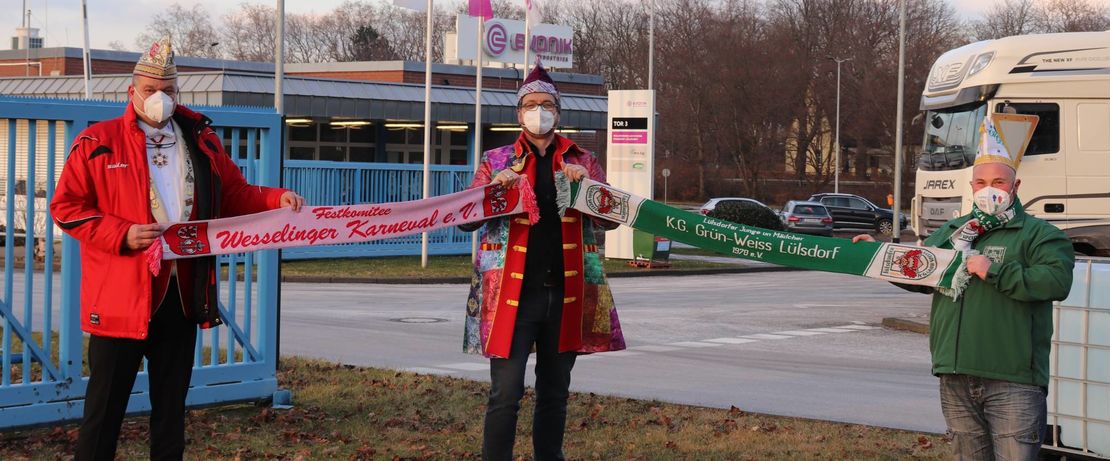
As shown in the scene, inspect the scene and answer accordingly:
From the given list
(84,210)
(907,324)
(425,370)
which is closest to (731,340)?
(907,324)

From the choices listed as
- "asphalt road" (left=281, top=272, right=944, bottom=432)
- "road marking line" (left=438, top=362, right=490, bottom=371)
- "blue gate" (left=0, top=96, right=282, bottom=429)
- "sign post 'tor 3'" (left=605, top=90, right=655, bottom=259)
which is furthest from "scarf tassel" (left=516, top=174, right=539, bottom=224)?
"sign post 'tor 3'" (left=605, top=90, right=655, bottom=259)

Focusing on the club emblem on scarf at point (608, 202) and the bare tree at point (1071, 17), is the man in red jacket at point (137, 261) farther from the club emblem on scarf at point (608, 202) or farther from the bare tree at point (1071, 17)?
the bare tree at point (1071, 17)

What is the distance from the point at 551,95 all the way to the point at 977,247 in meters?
2.06

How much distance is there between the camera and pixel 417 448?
7496 millimetres

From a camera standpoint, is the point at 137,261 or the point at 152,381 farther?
the point at 152,381

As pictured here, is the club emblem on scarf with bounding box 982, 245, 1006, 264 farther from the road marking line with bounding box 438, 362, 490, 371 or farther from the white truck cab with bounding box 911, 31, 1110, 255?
the white truck cab with bounding box 911, 31, 1110, 255

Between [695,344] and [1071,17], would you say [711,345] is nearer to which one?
[695,344]

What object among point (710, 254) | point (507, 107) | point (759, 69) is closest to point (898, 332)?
point (710, 254)

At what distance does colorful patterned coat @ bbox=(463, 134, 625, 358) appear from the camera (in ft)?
19.7

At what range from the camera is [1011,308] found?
5.29 metres

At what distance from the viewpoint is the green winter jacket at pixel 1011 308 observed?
518 centimetres

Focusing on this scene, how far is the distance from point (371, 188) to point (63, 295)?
2611cm

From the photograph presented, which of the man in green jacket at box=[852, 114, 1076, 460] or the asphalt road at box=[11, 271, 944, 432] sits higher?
the man in green jacket at box=[852, 114, 1076, 460]

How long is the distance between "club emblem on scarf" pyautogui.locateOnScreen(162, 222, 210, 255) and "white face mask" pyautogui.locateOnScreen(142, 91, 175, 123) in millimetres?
474
